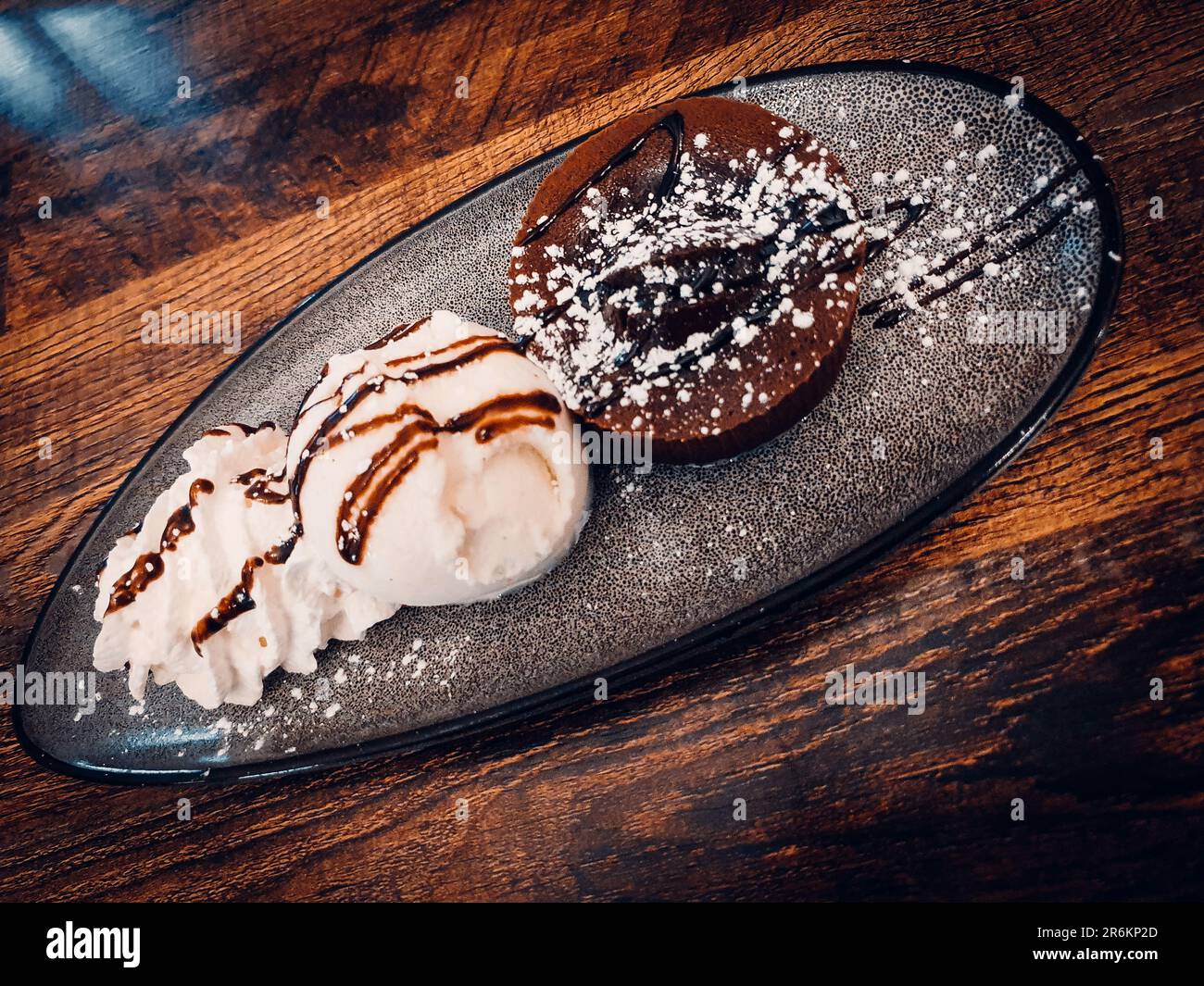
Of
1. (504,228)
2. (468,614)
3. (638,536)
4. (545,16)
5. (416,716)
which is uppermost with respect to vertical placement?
(545,16)

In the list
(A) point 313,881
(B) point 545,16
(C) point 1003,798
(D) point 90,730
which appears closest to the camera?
(C) point 1003,798

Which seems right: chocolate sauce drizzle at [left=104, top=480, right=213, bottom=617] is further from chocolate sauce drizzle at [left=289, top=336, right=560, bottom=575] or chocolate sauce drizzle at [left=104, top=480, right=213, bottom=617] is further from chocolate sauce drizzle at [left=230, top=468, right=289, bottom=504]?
chocolate sauce drizzle at [left=289, top=336, right=560, bottom=575]

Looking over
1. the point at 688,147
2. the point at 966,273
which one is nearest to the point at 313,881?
the point at 688,147

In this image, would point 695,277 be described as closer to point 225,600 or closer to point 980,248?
point 980,248

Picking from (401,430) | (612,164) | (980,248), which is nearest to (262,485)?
(401,430)

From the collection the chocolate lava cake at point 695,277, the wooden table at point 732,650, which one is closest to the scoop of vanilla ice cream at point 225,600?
the wooden table at point 732,650

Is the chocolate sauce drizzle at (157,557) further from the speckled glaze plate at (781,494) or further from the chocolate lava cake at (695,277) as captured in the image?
the chocolate lava cake at (695,277)

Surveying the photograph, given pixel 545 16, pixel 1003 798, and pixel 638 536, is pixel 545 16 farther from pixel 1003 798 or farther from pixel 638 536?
pixel 1003 798
